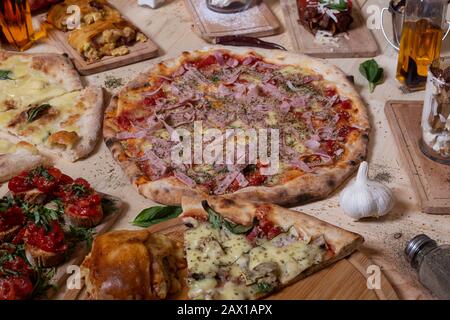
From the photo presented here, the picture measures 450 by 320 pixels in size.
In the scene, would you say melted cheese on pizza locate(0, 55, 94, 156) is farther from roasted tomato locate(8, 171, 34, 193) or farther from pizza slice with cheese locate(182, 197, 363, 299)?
pizza slice with cheese locate(182, 197, 363, 299)

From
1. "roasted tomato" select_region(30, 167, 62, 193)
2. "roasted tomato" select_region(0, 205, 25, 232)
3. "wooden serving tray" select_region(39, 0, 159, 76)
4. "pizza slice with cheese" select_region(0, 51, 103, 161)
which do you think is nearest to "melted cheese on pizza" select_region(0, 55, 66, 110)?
"pizza slice with cheese" select_region(0, 51, 103, 161)

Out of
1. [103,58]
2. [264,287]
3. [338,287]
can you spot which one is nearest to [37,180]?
[264,287]

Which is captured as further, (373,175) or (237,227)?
(373,175)

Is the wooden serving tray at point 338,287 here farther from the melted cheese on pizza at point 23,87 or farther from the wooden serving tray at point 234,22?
the wooden serving tray at point 234,22

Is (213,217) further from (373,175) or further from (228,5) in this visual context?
(228,5)

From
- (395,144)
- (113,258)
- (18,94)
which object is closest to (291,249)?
(113,258)
